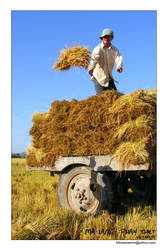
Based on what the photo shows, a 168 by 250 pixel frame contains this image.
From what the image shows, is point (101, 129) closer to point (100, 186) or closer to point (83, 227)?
point (100, 186)

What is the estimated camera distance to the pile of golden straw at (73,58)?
5734 mm

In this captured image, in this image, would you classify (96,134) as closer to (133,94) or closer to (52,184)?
(133,94)

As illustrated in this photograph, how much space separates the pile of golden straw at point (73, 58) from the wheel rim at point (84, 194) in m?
2.31

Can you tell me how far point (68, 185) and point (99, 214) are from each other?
0.79 m

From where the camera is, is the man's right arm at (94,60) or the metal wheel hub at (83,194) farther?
the man's right arm at (94,60)

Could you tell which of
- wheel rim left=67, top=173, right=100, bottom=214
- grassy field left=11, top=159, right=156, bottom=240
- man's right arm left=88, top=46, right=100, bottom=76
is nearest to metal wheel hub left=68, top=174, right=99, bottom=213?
wheel rim left=67, top=173, right=100, bottom=214

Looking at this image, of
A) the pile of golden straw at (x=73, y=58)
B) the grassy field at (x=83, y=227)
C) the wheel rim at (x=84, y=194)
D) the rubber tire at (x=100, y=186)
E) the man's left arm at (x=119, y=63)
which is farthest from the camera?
the pile of golden straw at (x=73, y=58)

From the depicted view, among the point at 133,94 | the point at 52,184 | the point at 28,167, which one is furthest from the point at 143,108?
the point at 52,184

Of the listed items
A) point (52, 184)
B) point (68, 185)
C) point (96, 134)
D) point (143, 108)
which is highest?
point (143, 108)

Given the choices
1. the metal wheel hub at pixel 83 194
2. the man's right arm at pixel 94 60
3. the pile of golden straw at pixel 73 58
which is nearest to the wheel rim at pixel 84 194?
the metal wheel hub at pixel 83 194

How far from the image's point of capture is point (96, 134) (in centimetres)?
440

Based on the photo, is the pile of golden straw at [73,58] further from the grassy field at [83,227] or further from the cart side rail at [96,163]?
the grassy field at [83,227]

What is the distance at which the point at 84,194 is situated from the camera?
4.58m

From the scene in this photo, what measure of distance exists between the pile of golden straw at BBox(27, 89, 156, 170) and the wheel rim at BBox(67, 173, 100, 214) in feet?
1.50
